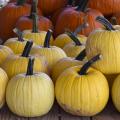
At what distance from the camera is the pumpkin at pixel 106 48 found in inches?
45.4

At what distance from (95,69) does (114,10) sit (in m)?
0.93

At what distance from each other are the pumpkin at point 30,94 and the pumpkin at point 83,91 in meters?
0.05

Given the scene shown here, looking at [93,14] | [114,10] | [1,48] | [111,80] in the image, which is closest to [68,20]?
[93,14]

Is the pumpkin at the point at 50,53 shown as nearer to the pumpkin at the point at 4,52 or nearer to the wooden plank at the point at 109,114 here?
the pumpkin at the point at 4,52

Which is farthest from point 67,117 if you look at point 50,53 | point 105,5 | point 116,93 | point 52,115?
point 105,5

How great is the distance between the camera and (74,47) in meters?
1.41

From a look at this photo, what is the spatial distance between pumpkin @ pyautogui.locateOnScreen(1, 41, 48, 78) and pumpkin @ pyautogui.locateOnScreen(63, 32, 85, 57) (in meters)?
0.17

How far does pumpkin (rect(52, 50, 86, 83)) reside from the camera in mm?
1245

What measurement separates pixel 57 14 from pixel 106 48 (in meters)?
1.02

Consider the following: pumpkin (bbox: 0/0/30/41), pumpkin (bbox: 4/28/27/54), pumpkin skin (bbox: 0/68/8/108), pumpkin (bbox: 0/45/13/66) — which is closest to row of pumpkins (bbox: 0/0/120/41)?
pumpkin (bbox: 0/0/30/41)

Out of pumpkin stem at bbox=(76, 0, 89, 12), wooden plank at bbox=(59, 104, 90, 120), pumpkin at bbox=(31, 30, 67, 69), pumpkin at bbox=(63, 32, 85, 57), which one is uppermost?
pumpkin at bbox=(31, 30, 67, 69)

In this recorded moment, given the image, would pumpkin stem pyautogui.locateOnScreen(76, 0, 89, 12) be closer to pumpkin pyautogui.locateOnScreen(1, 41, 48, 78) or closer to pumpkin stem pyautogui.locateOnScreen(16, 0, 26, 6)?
pumpkin stem pyautogui.locateOnScreen(16, 0, 26, 6)

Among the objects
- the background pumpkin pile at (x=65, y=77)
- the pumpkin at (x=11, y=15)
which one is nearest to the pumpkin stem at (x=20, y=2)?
the pumpkin at (x=11, y=15)

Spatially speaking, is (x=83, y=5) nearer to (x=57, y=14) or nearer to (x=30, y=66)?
(x=57, y=14)
